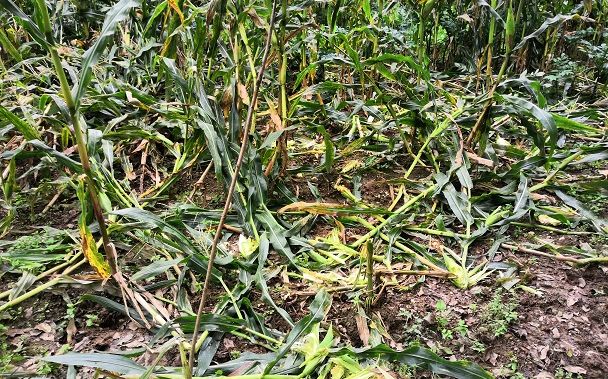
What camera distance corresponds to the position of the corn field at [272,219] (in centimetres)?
127

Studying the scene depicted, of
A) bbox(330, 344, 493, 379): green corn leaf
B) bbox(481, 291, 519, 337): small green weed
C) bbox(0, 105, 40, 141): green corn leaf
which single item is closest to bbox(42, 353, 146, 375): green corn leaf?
bbox(330, 344, 493, 379): green corn leaf

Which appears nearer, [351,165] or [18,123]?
[18,123]

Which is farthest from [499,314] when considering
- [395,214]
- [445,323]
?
[395,214]

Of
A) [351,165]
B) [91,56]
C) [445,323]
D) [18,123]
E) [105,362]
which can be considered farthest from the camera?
[351,165]

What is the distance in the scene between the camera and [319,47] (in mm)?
2803

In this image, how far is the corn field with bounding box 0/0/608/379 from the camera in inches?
50.1

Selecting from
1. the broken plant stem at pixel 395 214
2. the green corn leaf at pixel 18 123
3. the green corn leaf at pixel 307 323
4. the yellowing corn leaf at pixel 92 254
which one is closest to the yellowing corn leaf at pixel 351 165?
the broken plant stem at pixel 395 214

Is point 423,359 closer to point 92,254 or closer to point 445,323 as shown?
point 445,323

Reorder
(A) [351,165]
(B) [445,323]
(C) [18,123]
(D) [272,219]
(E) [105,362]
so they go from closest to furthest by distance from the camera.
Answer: (E) [105,362], (B) [445,323], (C) [18,123], (D) [272,219], (A) [351,165]

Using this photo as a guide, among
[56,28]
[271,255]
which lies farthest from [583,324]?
[56,28]

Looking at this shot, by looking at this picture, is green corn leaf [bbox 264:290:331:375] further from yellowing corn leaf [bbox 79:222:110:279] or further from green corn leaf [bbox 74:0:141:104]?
green corn leaf [bbox 74:0:141:104]

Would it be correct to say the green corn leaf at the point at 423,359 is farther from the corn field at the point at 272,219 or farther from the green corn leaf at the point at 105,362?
the green corn leaf at the point at 105,362

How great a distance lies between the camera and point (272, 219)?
1.80 m

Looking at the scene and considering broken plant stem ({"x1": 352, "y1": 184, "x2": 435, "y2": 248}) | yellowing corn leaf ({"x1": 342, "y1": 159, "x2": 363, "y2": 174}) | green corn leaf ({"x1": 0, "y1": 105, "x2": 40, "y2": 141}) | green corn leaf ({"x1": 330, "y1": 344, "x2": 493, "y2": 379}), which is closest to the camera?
green corn leaf ({"x1": 330, "y1": 344, "x2": 493, "y2": 379})
